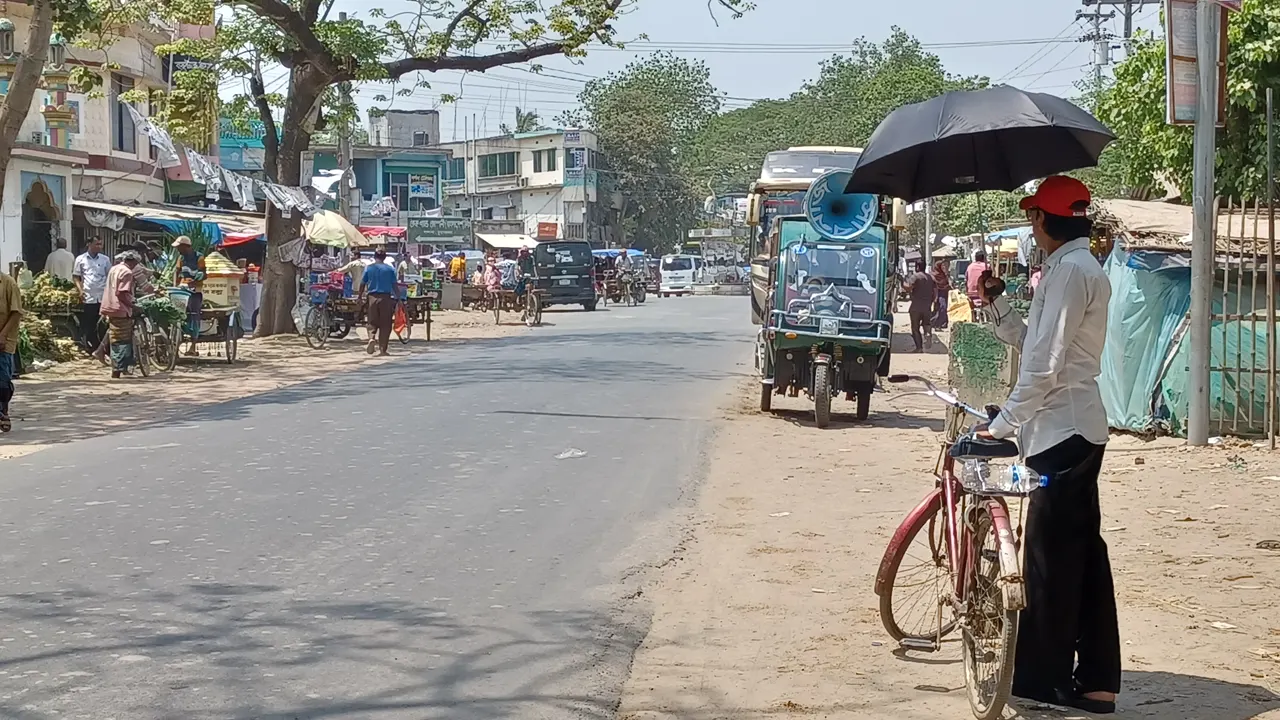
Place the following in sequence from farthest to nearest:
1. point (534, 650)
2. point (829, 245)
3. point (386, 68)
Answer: point (386, 68)
point (829, 245)
point (534, 650)

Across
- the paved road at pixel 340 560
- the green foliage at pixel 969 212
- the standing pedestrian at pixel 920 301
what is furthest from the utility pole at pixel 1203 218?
the green foliage at pixel 969 212

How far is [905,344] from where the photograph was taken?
30750mm

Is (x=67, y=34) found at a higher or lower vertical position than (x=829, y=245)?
higher

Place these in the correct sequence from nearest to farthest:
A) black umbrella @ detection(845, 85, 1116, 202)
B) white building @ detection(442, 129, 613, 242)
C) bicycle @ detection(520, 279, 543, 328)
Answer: black umbrella @ detection(845, 85, 1116, 202) → bicycle @ detection(520, 279, 543, 328) → white building @ detection(442, 129, 613, 242)

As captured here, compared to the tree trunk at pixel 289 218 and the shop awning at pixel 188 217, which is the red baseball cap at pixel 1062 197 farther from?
the shop awning at pixel 188 217

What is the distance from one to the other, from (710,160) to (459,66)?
61.6m

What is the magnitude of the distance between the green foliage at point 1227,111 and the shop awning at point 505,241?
49749 millimetres

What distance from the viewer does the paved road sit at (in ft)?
18.7

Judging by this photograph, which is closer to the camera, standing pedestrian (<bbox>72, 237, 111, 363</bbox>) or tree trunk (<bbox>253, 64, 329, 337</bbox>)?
standing pedestrian (<bbox>72, 237, 111, 363</bbox>)

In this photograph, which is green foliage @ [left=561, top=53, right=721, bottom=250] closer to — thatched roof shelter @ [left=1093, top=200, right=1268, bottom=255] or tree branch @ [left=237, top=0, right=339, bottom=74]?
tree branch @ [left=237, top=0, right=339, bottom=74]

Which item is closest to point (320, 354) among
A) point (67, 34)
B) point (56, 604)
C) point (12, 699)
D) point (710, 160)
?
point (67, 34)

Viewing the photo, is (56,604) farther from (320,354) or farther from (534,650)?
(320,354)

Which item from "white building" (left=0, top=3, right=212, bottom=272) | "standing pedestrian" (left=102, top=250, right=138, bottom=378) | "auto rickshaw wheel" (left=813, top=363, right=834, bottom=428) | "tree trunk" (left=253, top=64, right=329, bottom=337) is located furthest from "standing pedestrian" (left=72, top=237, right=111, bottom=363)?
"auto rickshaw wheel" (left=813, top=363, right=834, bottom=428)

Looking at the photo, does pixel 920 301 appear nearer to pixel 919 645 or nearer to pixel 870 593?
pixel 870 593
